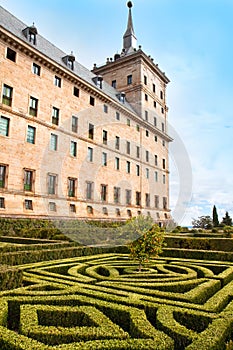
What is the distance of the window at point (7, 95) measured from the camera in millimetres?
20703

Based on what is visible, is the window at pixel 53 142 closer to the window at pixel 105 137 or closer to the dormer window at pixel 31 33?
the window at pixel 105 137

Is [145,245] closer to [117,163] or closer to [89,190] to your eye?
[89,190]

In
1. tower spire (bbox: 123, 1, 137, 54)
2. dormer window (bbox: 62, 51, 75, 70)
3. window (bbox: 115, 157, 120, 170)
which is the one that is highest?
tower spire (bbox: 123, 1, 137, 54)

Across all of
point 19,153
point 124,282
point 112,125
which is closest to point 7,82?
point 19,153

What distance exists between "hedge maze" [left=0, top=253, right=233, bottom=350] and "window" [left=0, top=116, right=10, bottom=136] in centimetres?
1444

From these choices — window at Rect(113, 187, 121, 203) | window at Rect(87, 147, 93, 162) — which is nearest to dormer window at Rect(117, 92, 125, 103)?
window at Rect(87, 147, 93, 162)

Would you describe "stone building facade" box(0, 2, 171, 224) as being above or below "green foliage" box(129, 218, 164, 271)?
above

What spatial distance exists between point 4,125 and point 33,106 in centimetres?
365

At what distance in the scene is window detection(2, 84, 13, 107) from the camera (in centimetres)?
2070

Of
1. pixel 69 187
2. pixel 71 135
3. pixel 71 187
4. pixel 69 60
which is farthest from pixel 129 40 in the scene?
pixel 69 187

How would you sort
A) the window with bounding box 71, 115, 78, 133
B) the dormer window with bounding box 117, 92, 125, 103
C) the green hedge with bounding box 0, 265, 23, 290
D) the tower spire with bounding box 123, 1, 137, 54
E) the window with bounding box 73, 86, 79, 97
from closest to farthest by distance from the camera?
1. the green hedge with bounding box 0, 265, 23, 290
2. the window with bounding box 71, 115, 78, 133
3. the window with bounding box 73, 86, 79, 97
4. the dormer window with bounding box 117, 92, 125, 103
5. the tower spire with bounding box 123, 1, 137, 54

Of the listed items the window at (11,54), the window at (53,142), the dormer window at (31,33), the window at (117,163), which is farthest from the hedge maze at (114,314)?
the window at (117,163)

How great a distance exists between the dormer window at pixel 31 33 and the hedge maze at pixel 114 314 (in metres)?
22.3

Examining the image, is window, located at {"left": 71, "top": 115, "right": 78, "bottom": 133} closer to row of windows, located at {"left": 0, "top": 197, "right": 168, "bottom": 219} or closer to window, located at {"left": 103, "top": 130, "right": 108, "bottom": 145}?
window, located at {"left": 103, "top": 130, "right": 108, "bottom": 145}
